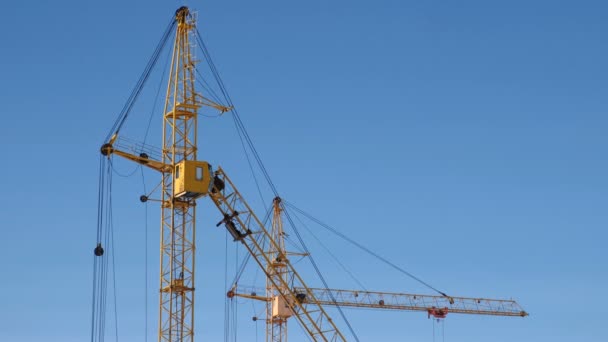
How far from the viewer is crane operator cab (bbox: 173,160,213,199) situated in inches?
4072

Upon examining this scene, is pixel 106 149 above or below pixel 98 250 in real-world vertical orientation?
above

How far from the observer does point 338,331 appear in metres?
128

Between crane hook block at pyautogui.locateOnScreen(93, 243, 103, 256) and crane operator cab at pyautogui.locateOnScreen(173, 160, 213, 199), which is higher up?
crane operator cab at pyautogui.locateOnScreen(173, 160, 213, 199)

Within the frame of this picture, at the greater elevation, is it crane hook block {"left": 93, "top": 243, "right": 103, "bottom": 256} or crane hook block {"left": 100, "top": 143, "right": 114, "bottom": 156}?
crane hook block {"left": 100, "top": 143, "right": 114, "bottom": 156}

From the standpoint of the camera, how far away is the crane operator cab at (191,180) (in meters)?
103

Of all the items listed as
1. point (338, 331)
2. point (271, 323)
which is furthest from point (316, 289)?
point (338, 331)

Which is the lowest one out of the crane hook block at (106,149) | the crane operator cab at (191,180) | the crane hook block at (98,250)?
the crane hook block at (98,250)

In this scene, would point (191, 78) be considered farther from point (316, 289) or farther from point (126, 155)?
A: point (316, 289)

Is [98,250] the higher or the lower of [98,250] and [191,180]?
the lower

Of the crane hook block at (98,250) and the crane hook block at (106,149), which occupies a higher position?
the crane hook block at (106,149)

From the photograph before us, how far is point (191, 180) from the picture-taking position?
Result: 10369cm

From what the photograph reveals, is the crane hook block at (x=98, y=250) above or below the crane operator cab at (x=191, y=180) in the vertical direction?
below

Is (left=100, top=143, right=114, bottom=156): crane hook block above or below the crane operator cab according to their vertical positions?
above

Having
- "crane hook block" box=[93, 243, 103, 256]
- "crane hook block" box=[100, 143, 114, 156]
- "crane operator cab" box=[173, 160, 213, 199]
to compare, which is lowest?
"crane hook block" box=[93, 243, 103, 256]
